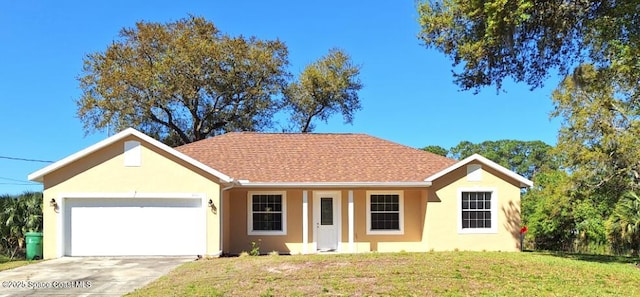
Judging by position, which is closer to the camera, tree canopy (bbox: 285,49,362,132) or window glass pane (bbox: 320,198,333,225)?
window glass pane (bbox: 320,198,333,225)

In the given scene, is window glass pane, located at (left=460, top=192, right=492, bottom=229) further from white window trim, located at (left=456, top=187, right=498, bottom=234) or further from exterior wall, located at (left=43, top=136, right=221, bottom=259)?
exterior wall, located at (left=43, top=136, right=221, bottom=259)

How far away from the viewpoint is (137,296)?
32.3ft

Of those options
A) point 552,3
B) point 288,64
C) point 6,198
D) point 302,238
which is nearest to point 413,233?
point 302,238

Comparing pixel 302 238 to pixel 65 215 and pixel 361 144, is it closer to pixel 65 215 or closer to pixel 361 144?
pixel 361 144

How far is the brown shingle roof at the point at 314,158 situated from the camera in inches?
730

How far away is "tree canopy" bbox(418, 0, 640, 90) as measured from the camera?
1221 cm

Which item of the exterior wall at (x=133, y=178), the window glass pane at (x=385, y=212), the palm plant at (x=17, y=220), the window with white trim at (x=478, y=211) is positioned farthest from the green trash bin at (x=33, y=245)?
the window with white trim at (x=478, y=211)

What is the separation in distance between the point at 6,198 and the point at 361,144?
14337mm

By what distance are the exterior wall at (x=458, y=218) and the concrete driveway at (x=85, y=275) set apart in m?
8.60

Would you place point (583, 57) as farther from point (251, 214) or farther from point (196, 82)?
point (196, 82)

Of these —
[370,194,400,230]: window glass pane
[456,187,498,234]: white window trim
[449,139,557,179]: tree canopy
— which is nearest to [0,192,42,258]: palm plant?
[370,194,400,230]: window glass pane

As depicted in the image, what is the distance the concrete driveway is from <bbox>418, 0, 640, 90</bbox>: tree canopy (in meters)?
10.0

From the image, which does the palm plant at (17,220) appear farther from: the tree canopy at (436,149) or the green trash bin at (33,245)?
the tree canopy at (436,149)

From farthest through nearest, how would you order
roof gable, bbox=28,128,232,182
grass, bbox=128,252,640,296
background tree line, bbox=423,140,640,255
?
background tree line, bbox=423,140,640,255 → roof gable, bbox=28,128,232,182 → grass, bbox=128,252,640,296
